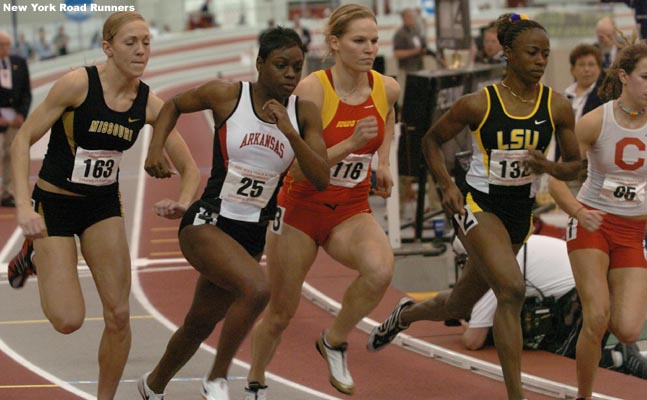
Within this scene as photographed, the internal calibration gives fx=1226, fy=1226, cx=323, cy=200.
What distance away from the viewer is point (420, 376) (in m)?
8.09

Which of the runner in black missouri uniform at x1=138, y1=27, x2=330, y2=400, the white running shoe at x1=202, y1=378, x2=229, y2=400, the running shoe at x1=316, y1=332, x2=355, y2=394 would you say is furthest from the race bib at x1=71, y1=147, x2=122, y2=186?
the running shoe at x1=316, y1=332, x2=355, y2=394

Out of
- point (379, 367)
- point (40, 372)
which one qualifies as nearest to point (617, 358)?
point (379, 367)

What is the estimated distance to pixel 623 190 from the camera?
6949 millimetres

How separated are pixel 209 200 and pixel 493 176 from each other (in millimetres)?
1593

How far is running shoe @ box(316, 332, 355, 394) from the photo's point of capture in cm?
689

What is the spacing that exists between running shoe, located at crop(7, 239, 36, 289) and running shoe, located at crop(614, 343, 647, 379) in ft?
13.5

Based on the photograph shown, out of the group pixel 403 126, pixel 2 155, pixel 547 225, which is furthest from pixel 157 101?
pixel 2 155

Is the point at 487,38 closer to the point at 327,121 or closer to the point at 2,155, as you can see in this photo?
the point at 2,155

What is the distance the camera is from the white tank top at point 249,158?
20.5 feet

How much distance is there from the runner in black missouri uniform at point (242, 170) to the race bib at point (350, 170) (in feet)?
1.62

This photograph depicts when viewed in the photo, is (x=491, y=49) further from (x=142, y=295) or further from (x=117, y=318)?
(x=117, y=318)

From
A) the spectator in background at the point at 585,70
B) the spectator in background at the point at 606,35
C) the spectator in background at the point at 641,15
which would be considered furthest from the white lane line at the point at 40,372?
the spectator in background at the point at 606,35

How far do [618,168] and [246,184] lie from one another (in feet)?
7.07

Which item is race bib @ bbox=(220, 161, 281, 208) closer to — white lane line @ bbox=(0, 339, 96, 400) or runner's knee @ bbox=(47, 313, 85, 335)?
runner's knee @ bbox=(47, 313, 85, 335)
